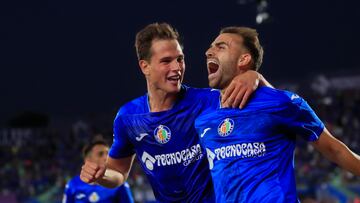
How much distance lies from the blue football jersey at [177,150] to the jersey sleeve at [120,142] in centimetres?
16

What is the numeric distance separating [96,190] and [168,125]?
12.5ft

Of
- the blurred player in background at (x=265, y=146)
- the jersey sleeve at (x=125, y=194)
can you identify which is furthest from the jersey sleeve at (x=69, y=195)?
the blurred player in background at (x=265, y=146)

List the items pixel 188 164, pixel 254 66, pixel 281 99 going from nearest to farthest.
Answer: pixel 281 99 < pixel 254 66 < pixel 188 164

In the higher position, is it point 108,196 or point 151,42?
point 151,42

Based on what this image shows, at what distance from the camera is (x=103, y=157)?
7336 mm

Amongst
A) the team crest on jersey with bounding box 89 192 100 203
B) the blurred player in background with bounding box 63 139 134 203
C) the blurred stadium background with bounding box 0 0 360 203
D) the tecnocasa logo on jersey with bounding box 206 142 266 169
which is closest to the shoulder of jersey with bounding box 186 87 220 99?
the tecnocasa logo on jersey with bounding box 206 142 266 169

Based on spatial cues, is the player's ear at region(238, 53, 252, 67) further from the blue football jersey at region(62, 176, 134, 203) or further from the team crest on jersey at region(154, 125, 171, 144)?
the blue football jersey at region(62, 176, 134, 203)

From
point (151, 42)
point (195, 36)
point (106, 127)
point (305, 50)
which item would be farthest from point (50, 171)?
point (151, 42)

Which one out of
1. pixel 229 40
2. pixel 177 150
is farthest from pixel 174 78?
pixel 229 40

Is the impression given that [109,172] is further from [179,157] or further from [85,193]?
[85,193]

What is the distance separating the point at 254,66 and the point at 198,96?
2.09ft

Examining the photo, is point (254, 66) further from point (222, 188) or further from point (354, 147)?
point (354, 147)

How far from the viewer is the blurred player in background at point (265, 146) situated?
338cm

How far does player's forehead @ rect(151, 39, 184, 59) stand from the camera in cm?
423
